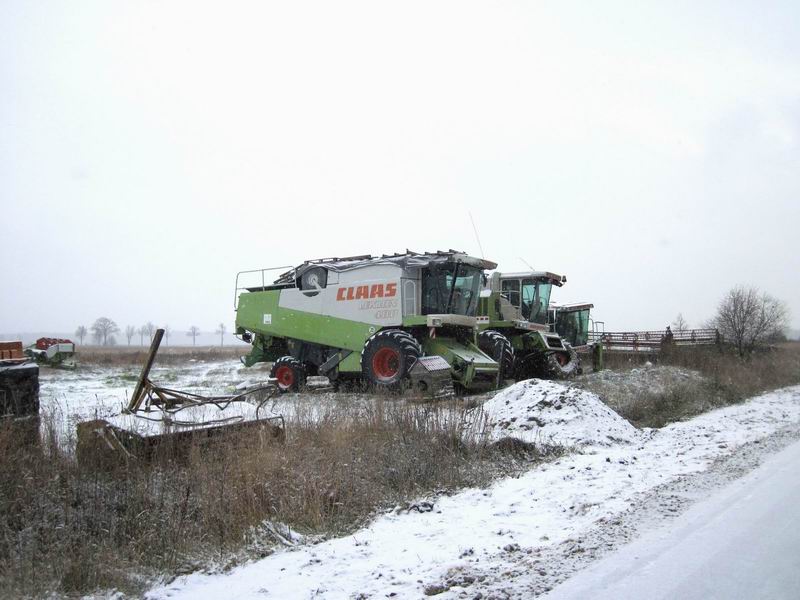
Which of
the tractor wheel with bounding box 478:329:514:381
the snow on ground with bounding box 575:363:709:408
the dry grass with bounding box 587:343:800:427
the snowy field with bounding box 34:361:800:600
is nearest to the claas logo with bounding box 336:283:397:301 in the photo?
the tractor wheel with bounding box 478:329:514:381

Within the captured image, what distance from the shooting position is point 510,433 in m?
9.04

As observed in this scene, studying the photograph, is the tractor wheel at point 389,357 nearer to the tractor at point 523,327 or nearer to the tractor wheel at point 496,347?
the tractor wheel at point 496,347

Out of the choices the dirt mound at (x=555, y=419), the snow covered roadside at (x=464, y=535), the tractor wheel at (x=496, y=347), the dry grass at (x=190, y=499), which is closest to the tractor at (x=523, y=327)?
the tractor wheel at (x=496, y=347)

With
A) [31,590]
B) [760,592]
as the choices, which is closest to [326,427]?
[31,590]

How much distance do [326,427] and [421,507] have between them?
2459mm

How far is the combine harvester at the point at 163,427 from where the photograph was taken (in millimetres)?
6328

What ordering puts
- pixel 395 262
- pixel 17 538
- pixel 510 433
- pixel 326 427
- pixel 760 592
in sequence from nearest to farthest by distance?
1. pixel 760 592
2. pixel 17 538
3. pixel 326 427
4. pixel 510 433
5. pixel 395 262

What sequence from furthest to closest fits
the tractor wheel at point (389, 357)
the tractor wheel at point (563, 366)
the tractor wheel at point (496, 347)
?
the tractor wheel at point (563, 366) → the tractor wheel at point (496, 347) → the tractor wheel at point (389, 357)

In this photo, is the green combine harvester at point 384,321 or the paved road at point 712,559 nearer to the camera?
the paved road at point 712,559

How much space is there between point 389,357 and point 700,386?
798cm

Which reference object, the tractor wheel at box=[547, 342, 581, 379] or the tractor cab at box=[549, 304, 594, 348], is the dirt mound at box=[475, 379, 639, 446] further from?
the tractor cab at box=[549, 304, 594, 348]

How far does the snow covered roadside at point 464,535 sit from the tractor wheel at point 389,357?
20.7 feet

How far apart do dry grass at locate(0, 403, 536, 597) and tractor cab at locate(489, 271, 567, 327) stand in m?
14.1

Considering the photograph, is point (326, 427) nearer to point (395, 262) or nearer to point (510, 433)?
point (510, 433)
